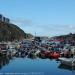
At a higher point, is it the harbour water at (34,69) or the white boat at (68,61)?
the white boat at (68,61)

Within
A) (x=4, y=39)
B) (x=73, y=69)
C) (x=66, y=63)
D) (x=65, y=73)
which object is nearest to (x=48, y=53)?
(x=66, y=63)

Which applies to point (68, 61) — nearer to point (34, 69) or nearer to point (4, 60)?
point (34, 69)


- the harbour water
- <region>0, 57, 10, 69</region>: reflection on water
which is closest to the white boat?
the harbour water

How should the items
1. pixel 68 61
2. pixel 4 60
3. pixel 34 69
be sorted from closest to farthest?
pixel 34 69
pixel 68 61
pixel 4 60

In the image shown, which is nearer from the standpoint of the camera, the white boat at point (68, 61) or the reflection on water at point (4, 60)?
the white boat at point (68, 61)

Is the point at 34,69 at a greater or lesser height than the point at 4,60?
lesser

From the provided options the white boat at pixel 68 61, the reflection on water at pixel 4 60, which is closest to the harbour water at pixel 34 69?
the reflection on water at pixel 4 60

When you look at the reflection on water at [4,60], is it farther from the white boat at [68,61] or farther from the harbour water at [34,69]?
the white boat at [68,61]

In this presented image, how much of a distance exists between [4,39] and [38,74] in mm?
100099

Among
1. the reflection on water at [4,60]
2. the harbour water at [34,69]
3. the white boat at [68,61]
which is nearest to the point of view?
the harbour water at [34,69]

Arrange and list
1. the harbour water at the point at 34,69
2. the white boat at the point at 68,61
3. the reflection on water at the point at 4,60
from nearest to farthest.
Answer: the harbour water at the point at 34,69 → the white boat at the point at 68,61 → the reflection on water at the point at 4,60

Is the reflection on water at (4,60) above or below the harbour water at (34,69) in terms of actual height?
above

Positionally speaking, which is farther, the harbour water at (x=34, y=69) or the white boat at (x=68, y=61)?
the white boat at (x=68, y=61)

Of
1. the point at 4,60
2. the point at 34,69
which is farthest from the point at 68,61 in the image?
the point at 4,60
